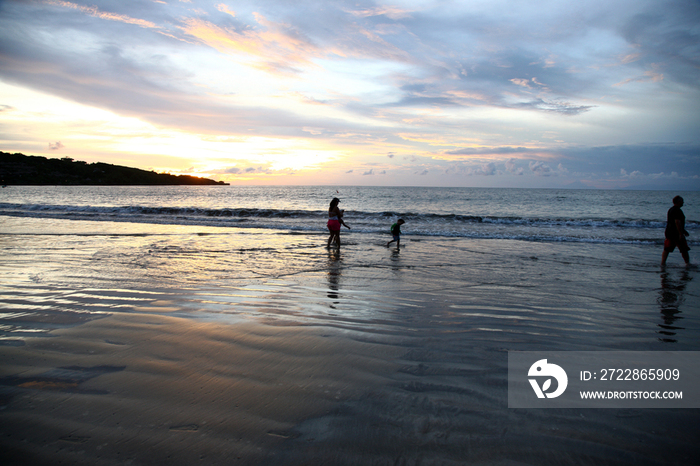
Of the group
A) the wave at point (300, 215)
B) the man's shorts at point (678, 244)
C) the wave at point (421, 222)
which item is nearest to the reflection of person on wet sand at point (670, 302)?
the man's shorts at point (678, 244)

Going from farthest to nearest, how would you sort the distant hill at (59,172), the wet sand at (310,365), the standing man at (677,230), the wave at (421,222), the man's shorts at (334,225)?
the distant hill at (59,172) < the wave at (421,222) < the man's shorts at (334,225) < the standing man at (677,230) < the wet sand at (310,365)

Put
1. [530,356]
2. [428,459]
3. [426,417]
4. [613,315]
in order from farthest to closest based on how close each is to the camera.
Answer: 1. [613,315]
2. [530,356]
3. [426,417]
4. [428,459]

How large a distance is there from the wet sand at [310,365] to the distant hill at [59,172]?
5084 inches

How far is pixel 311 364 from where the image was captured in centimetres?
340

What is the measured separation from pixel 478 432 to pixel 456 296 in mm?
3993

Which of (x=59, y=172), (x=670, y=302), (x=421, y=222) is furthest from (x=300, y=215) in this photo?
(x=59, y=172)

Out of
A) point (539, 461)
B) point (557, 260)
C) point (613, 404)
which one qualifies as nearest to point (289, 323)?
point (539, 461)

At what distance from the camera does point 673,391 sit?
312cm

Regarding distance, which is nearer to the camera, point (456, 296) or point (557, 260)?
point (456, 296)

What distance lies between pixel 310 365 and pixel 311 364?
0.02 m

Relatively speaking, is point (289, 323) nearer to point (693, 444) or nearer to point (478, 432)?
point (478, 432)

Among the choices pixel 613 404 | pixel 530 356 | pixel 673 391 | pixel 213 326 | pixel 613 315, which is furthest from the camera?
pixel 613 315

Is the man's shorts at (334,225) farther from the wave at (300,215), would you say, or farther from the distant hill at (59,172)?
the distant hill at (59,172)

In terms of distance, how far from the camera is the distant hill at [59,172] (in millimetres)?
99438
